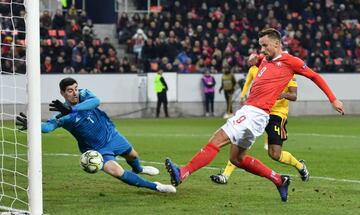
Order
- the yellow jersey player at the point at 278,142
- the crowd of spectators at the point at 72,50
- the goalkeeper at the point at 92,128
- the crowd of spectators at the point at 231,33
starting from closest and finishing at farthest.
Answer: the goalkeeper at the point at 92,128 → the yellow jersey player at the point at 278,142 → the crowd of spectators at the point at 72,50 → the crowd of spectators at the point at 231,33

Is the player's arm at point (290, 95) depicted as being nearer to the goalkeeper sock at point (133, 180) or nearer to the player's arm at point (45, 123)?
the goalkeeper sock at point (133, 180)

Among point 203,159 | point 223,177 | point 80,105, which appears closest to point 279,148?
point 223,177

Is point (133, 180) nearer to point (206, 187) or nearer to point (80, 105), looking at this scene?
point (80, 105)

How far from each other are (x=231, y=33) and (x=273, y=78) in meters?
28.0

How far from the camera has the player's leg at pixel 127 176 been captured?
1191 cm

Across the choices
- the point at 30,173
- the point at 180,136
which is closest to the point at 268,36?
the point at 30,173

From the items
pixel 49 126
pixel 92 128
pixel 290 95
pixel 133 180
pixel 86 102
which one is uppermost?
pixel 86 102

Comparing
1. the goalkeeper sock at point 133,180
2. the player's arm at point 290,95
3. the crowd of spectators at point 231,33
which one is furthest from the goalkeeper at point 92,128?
the crowd of spectators at point 231,33

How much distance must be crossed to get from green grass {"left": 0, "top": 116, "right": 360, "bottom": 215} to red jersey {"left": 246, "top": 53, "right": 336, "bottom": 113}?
1295mm

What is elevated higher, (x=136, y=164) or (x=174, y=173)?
(x=174, y=173)

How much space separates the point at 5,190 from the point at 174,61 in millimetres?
25187

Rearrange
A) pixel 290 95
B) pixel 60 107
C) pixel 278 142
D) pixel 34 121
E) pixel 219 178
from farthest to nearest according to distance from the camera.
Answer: pixel 290 95
pixel 278 142
pixel 219 178
pixel 60 107
pixel 34 121

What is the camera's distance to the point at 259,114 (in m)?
11.2

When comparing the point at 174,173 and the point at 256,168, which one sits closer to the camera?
the point at 174,173
